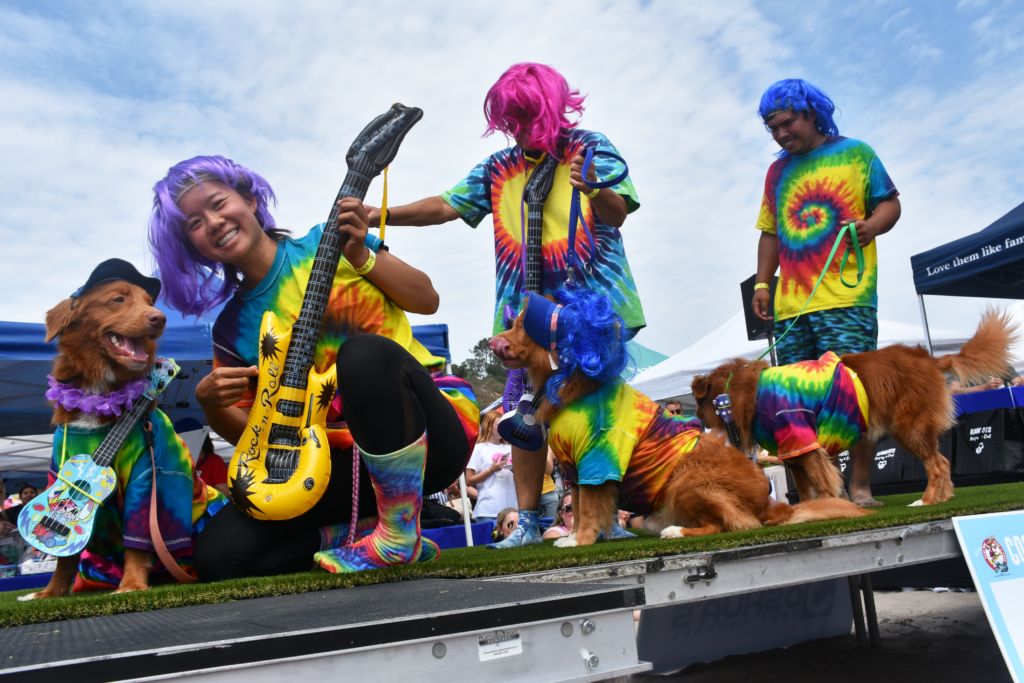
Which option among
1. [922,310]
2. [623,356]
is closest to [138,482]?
[623,356]

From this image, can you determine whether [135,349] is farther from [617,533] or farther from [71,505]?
[617,533]

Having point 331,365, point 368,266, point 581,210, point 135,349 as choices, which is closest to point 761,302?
point 581,210

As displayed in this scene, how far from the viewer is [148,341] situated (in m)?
2.41

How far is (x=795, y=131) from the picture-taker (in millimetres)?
3723

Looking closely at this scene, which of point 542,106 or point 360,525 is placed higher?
point 542,106

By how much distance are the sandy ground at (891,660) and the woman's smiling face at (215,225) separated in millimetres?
2668

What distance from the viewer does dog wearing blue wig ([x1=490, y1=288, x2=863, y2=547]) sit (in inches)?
103

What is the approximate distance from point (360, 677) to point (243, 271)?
172 centimetres

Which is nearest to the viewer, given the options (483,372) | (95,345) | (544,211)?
(95,345)

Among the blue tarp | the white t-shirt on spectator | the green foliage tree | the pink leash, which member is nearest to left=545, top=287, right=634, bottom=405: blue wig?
the pink leash

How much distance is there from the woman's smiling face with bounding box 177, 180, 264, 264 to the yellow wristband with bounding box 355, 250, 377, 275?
1.42 ft

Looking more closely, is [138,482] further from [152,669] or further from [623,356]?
[623,356]

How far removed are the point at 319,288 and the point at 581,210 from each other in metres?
1.21

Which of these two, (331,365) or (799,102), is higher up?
(799,102)
